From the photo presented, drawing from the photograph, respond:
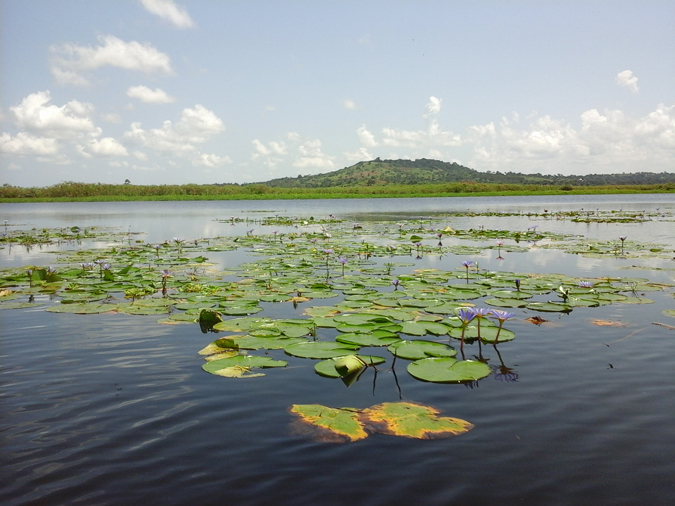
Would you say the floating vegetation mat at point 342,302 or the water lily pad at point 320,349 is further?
the water lily pad at point 320,349

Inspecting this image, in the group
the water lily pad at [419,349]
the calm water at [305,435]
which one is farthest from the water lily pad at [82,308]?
the water lily pad at [419,349]

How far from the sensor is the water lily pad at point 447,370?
3.77 meters

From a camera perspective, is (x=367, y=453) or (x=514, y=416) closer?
(x=367, y=453)

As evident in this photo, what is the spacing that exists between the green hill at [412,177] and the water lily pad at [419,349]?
377 ft

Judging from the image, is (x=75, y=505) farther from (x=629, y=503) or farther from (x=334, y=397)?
(x=629, y=503)

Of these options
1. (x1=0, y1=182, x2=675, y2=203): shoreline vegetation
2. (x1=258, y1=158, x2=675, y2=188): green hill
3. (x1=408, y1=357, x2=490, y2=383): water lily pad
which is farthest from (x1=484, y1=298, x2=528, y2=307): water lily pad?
(x1=258, y1=158, x2=675, y2=188): green hill

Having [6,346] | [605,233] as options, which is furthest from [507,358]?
[605,233]

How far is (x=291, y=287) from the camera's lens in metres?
7.58

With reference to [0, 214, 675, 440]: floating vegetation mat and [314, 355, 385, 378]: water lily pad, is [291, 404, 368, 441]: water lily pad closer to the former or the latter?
[0, 214, 675, 440]: floating vegetation mat

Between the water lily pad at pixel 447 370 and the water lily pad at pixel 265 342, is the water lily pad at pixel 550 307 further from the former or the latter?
the water lily pad at pixel 265 342

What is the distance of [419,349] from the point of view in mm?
4391

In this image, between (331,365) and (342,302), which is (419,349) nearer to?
(331,365)

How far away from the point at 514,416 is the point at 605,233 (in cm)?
1617

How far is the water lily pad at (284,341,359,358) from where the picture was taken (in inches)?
170
